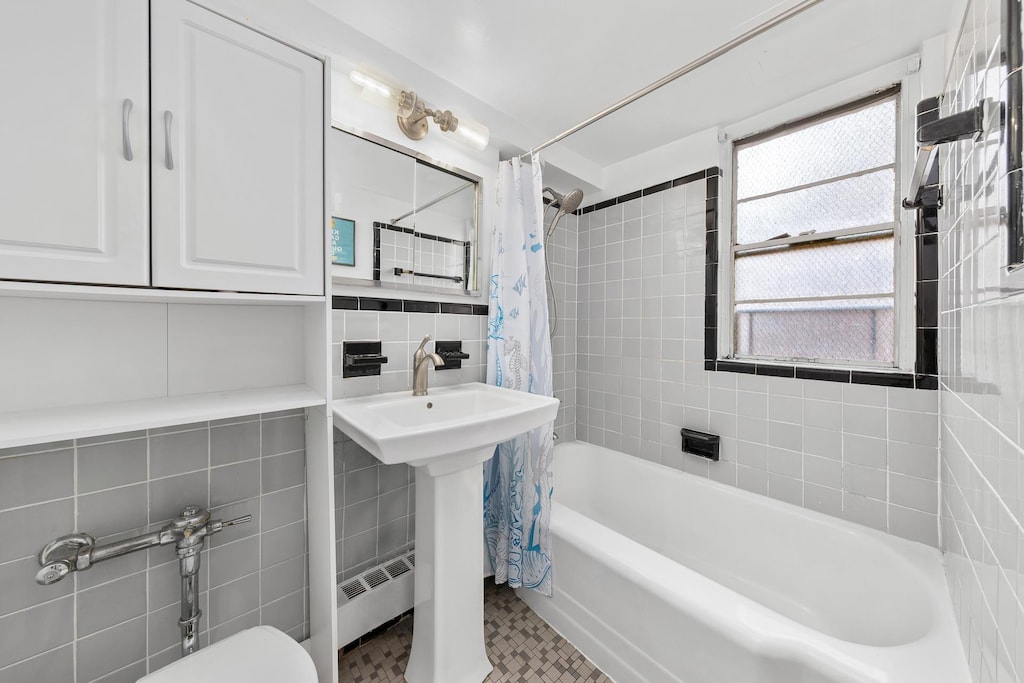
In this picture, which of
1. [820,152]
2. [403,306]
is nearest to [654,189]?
[820,152]

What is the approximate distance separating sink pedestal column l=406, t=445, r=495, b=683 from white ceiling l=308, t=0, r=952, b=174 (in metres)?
1.42

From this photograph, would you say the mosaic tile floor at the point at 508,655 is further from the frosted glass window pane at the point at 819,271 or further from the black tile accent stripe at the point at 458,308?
the frosted glass window pane at the point at 819,271

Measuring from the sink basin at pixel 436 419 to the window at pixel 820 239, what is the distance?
47.5 inches

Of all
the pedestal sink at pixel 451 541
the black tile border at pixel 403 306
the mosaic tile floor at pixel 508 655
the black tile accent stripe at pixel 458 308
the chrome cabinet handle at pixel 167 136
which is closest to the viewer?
the chrome cabinet handle at pixel 167 136

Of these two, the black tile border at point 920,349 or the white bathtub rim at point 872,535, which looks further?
the black tile border at point 920,349

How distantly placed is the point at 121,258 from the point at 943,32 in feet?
8.00

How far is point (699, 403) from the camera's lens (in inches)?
73.6

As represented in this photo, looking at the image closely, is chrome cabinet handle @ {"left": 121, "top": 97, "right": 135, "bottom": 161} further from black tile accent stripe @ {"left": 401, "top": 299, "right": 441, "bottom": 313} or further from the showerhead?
the showerhead

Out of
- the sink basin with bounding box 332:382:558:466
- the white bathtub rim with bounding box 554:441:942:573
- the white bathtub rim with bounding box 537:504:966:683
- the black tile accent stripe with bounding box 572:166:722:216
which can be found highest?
the black tile accent stripe with bounding box 572:166:722:216

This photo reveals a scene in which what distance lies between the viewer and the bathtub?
89 centimetres

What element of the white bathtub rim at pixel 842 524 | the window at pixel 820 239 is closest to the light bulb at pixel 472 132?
the window at pixel 820 239

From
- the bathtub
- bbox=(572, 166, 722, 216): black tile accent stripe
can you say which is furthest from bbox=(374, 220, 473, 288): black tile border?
the bathtub

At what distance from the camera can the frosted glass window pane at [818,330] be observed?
1455 mm

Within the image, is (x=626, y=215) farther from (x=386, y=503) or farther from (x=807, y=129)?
(x=386, y=503)
